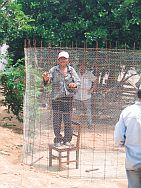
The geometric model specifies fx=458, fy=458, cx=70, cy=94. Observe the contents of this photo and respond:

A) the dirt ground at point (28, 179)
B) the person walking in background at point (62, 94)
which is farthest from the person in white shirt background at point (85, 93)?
the dirt ground at point (28, 179)

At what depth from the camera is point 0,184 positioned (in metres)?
6.11

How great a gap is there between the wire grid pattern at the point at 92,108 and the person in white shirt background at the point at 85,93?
5 centimetres

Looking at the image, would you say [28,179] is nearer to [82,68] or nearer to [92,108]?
[82,68]

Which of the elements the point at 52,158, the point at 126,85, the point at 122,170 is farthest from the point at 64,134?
the point at 126,85

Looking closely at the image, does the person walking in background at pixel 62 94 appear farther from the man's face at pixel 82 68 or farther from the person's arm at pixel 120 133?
the person's arm at pixel 120 133

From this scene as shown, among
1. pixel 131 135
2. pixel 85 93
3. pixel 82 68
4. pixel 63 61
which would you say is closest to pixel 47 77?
pixel 63 61

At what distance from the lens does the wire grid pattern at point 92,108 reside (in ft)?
24.7

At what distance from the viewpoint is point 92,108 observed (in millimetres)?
9836

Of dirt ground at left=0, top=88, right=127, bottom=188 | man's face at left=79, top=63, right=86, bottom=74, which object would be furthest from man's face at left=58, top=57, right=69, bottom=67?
dirt ground at left=0, top=88, right=127, bottom=188

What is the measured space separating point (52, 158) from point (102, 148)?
5.07ft

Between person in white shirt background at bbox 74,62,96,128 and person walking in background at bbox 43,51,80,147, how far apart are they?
4.70 feet

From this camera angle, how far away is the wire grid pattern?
24.7 feet

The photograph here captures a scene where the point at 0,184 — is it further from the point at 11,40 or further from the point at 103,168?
the point at 11,40

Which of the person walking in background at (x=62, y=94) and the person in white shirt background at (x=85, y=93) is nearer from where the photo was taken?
the person walking in background at (x=62, y=94)
